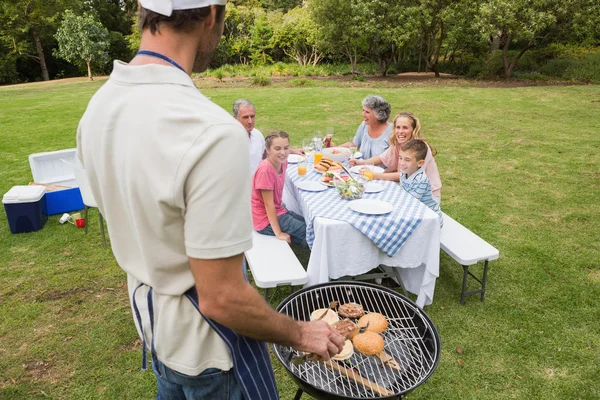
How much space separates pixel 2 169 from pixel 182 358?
8450 millimetres

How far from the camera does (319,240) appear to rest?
11.0 ft

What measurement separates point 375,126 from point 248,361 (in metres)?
4.52

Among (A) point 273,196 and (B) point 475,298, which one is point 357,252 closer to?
(A) point 273,196

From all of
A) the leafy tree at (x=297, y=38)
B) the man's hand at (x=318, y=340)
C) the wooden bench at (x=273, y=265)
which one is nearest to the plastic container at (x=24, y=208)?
the wooden bench at (x=273, y=265)

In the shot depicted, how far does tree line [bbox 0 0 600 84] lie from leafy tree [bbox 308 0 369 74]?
0.15 ft

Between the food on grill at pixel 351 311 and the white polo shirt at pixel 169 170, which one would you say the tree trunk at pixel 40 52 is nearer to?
the food on grill at pixel 351 311

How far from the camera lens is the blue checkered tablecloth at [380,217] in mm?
3363

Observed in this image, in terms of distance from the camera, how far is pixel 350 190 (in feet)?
12.5

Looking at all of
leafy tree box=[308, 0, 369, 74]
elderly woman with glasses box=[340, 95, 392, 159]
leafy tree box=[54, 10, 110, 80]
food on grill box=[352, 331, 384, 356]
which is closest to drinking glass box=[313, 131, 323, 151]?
elderly woman with glasses box=[340, 95, 392, 159]

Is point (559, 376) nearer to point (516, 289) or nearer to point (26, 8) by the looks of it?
point (516, 289)

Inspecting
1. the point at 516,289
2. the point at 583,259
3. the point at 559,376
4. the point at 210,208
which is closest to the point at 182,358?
the point at 210,208

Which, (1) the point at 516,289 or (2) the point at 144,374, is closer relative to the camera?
(2) the point at 144,374

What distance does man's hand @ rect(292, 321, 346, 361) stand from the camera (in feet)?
4.34

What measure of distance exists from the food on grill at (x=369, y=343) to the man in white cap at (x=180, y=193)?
2.76 feet
